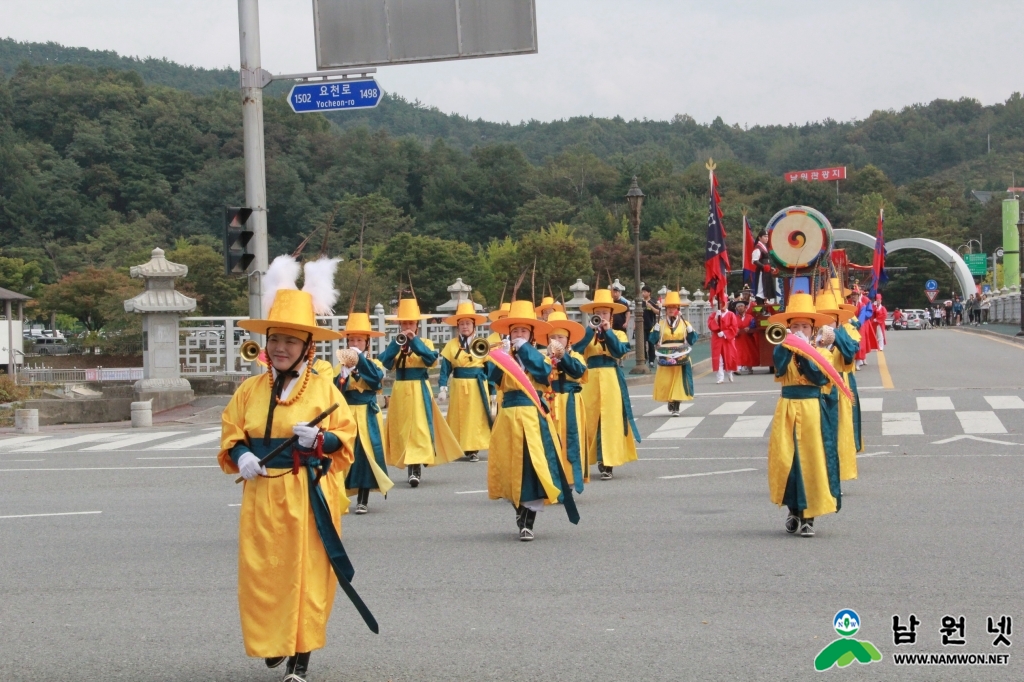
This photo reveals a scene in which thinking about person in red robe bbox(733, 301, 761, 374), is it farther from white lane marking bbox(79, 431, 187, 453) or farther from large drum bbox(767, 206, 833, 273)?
white lane marking bbox(79, 431, 187, 453)

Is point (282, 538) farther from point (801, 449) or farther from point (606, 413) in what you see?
point (606, 413)

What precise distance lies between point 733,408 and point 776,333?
1245cm

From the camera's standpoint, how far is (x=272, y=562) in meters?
5.73

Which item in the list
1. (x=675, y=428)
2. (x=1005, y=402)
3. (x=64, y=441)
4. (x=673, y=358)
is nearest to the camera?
(x=675, y=428)

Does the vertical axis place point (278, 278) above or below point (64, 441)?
above

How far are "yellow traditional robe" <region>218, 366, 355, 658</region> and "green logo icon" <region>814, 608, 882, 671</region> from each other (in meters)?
2.38

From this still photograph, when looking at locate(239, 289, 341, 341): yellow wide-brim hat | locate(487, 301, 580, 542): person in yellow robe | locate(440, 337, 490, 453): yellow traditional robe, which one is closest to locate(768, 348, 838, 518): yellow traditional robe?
locate(487, 301, 580, 542): person in yellow robe

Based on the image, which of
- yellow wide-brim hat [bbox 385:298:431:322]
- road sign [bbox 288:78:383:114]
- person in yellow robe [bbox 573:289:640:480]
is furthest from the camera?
road sign [bbox 288:78:383:114]

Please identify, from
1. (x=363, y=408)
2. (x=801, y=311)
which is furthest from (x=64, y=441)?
(x=801, y=311)

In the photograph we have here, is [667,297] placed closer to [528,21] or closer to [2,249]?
[528,21]

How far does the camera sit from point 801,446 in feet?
30.6

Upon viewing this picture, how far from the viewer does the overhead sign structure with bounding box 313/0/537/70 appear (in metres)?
16.2

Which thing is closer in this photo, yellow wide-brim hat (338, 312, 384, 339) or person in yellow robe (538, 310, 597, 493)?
person in yellow robe (538, 310, 597, 493)

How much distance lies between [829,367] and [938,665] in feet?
12.6
